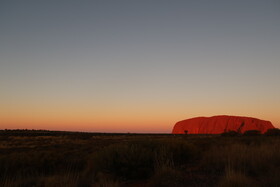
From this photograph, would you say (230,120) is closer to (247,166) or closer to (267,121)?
(267,121)

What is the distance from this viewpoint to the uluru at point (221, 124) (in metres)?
99.4

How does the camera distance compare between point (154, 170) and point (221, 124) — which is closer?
point (154, 170)

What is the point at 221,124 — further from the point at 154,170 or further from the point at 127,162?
the point at 127,162

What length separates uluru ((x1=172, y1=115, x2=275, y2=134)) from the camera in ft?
326

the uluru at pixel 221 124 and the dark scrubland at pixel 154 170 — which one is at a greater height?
the uluru at pixel 221 124

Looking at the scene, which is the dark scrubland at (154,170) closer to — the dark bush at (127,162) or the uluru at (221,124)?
the dark bush at (127,162)

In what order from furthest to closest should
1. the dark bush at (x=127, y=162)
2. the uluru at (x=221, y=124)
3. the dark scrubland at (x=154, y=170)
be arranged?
the uluru at (x=221, y=124)
the dark bush at (x=127, y=162)
the dark scrubland at (x=154, y=170)

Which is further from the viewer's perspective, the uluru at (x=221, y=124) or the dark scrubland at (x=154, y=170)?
the uluru at (x=221, y=124)

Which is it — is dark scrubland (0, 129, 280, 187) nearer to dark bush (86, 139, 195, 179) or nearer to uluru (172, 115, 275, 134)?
dark bush (86, 139, 195, 179)

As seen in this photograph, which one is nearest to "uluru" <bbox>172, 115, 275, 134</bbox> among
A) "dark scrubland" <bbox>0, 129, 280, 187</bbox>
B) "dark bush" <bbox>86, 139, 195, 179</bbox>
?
"dark scrubland" <bbox>0, 129, 280, 187</bbox>

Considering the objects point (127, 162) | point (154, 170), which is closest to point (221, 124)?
point (154, 170)

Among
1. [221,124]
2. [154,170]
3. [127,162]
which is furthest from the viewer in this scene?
[221,124]

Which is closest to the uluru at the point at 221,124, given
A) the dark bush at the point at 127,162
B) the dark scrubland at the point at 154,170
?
the dark scrubland at the point at 154,170

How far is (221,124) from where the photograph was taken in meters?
109
